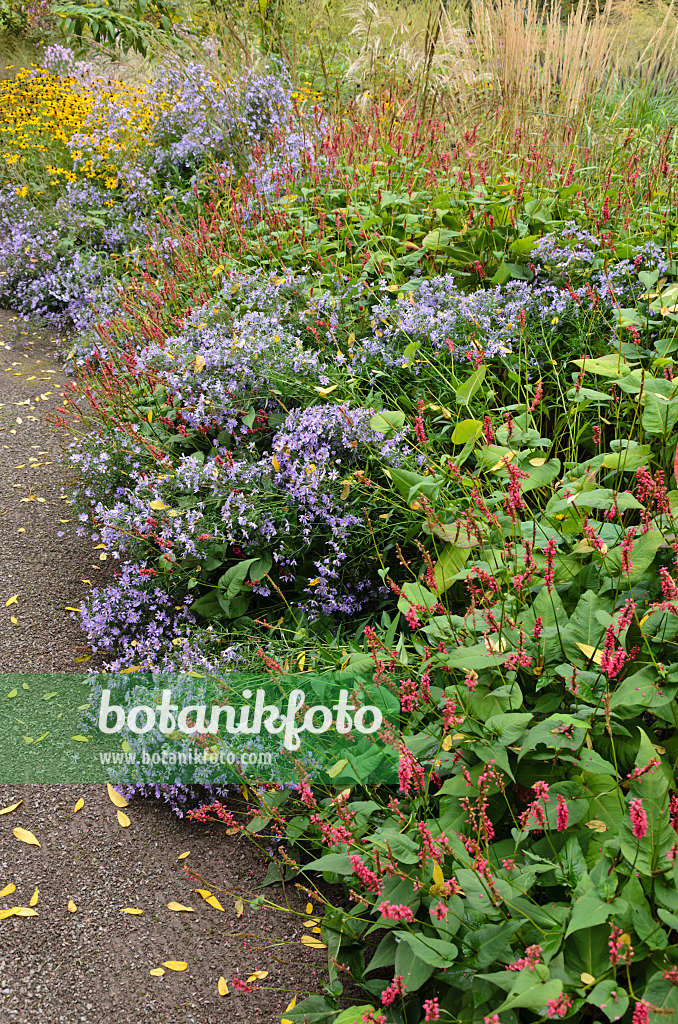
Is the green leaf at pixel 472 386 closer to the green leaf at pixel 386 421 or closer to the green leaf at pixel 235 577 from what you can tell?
the green leaf at pixel 386 421

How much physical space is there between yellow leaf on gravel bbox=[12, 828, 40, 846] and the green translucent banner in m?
0.16

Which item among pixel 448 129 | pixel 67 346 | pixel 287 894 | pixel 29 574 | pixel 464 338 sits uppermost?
pixel 448 129

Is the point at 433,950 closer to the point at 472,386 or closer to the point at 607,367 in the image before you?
the point at 472,386

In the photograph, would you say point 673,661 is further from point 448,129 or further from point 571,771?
point 448,129

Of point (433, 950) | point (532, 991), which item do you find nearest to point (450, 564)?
point (433, 950)

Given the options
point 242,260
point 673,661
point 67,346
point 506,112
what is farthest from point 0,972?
point 506,112

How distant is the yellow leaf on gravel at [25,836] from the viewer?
2.13m

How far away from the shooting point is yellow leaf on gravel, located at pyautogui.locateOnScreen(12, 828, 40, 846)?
7.00 feet

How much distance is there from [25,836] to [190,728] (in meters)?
0.54

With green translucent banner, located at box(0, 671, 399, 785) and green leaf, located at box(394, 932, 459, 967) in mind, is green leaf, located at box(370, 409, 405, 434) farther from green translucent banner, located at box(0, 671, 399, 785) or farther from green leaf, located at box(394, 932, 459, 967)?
green leaf, located at box(394, 932, 459, 967)

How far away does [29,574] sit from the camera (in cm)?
303

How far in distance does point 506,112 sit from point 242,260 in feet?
6.31

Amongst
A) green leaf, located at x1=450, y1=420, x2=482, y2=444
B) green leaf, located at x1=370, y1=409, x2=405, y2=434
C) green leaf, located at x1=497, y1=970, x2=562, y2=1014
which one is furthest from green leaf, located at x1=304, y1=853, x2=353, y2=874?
green leaf, located at x1=370, y1=409, x2=405, y2=434

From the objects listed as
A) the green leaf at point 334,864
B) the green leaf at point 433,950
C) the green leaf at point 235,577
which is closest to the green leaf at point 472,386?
the green leaf at point 235,577
